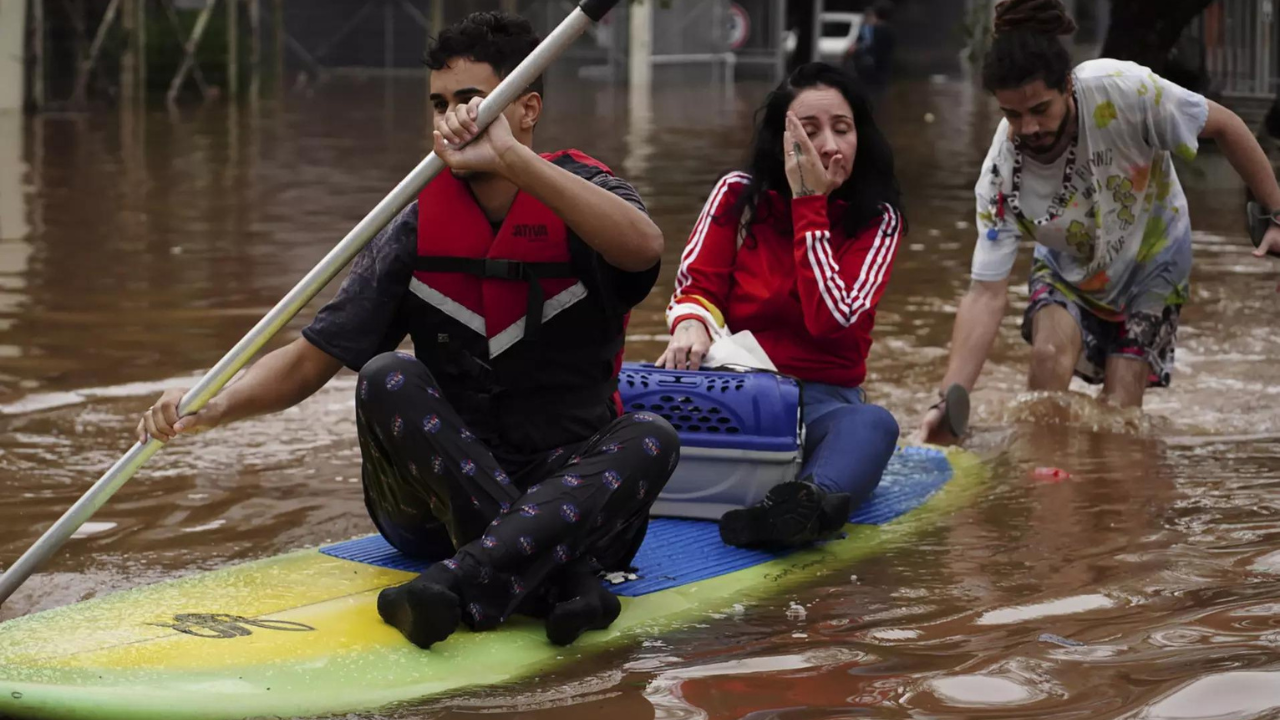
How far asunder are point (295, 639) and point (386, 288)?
779 millimetres

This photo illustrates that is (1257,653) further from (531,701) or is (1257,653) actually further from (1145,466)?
(1145,466)

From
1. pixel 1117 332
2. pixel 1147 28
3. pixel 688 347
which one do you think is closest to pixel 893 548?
pixel 688 347

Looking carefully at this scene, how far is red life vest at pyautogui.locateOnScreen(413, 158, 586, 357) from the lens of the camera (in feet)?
11.9

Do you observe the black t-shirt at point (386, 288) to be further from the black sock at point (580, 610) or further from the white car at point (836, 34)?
the white car at point (836, 34)

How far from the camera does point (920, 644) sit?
370 cm

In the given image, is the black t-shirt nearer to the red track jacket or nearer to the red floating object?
the red track jacket

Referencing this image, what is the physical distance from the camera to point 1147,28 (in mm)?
12648

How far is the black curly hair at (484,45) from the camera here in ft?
12.0

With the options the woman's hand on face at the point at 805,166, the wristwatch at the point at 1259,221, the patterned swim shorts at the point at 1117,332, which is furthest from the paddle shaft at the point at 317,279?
the patterned swim shorts at the point at 1117,332

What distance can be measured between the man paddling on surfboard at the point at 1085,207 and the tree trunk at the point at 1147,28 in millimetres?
7030

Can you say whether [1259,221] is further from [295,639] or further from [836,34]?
[836,34]

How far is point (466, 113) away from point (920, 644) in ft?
4.81

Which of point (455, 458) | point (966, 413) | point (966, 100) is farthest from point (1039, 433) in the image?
point (966, 100)

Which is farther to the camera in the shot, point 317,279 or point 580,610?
point 317,279
